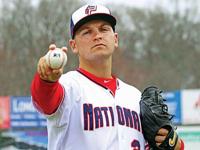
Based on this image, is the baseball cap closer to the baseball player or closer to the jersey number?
the baseball player

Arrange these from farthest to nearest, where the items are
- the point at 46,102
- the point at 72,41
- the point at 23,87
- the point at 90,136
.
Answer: the point at 23,87
the point at 72,41
the point at 90,136
the point at 46,102

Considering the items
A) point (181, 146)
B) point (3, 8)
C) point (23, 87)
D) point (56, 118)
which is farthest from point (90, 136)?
point (3, 8)

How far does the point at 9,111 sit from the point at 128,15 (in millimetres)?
25893

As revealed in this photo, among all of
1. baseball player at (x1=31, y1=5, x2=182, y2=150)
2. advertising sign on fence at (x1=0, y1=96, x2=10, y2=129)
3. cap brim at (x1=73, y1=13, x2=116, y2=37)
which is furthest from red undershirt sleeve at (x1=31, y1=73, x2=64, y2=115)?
advertising sign on fence at (x1=0, y1=96, x2=10, y2=129)

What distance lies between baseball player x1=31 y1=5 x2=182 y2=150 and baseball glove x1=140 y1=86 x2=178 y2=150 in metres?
0.03

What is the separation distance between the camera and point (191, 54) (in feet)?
109

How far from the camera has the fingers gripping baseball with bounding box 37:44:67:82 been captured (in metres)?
2.42

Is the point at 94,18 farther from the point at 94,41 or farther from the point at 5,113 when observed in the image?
the point at 5,113

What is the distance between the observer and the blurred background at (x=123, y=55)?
1188 centimetres

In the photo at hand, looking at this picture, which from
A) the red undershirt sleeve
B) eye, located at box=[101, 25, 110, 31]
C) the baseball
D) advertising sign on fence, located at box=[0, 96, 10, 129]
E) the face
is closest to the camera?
the baseball

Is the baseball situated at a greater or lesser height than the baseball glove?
greater

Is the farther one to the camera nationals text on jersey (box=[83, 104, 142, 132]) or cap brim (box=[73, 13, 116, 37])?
cap brim (box=[73, 13, 116, 37])

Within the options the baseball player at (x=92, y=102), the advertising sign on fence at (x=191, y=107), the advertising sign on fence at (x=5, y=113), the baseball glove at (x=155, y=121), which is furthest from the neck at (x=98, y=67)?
the advertising sign on fence at (x=5, y=113)

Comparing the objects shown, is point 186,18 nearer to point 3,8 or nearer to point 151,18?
point 151,18
